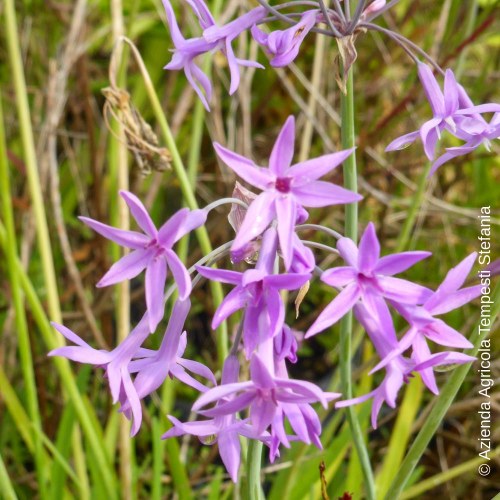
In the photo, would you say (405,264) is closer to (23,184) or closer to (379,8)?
(379,8)

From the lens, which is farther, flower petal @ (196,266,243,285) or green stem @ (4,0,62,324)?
green stem @ (4,0,62,324)

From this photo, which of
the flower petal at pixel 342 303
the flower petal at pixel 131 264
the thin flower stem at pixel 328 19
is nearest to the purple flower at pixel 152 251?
the flower petal at pixel 131 264

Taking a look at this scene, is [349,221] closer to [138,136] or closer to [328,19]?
[328,19]

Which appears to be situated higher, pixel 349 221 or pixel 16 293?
pixel 349 221

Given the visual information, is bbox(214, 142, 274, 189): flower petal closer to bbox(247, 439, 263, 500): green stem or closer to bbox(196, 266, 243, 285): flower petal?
bbox(196, 266, 243, 285): flower petal

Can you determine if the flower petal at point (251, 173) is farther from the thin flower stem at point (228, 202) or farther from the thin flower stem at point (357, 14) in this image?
the thin flower stem at point (357, 14)

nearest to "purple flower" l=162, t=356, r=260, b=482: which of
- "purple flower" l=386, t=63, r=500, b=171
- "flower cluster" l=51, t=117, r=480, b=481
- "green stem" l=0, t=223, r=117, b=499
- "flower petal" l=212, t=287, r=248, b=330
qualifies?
"flower cluster" l=51, t=117, r=480, b=481

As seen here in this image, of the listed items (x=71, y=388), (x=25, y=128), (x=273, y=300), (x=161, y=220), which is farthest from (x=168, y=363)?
(x=161, y=220)
